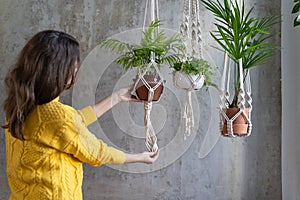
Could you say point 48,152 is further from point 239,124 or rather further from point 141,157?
point 239,124

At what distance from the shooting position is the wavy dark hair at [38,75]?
186cm

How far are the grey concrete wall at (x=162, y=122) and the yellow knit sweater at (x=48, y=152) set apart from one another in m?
0.91

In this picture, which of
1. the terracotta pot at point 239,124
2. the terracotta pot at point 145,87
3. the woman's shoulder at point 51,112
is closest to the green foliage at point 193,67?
the terracotta pot at point 145,87

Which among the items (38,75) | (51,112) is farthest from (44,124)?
(38,75)

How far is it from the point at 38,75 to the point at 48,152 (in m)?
0.35

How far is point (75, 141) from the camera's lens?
6.40 ft

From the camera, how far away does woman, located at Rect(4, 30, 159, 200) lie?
1.87 meters

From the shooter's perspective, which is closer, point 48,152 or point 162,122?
point 48,152

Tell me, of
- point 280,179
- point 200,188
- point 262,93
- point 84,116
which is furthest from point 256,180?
point 84,116

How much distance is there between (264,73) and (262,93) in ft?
0.46

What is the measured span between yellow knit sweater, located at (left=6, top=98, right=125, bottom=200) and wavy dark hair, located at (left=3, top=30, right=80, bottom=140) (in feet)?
0.19

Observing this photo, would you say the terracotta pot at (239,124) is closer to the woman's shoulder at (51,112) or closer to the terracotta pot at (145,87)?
the terracotta pot at (145,87)

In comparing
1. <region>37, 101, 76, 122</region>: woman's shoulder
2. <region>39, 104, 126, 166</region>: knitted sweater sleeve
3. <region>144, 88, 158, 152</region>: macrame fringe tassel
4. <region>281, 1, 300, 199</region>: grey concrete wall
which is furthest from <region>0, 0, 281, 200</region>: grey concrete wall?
<region>37, 101, 76, 122</region>: woman's shoulder

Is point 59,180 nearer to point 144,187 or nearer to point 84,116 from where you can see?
point 84,116
